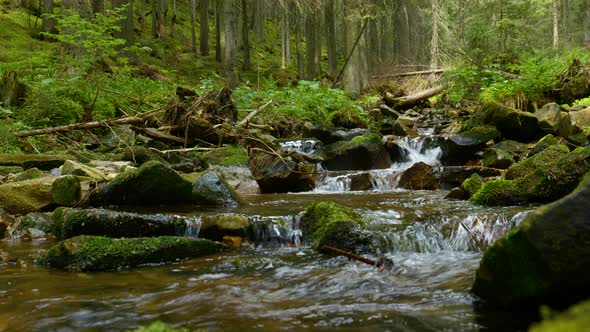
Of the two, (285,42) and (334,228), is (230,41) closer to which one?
(334,228)

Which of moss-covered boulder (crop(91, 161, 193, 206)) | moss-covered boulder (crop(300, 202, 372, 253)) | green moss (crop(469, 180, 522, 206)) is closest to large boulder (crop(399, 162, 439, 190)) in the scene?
green moss (crop(469, 180, 522, 206))

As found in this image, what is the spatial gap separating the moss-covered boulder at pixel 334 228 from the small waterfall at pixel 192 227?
51.6 inches

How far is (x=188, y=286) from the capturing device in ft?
13.5

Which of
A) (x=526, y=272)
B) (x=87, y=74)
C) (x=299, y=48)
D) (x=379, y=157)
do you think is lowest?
(x=526, y=272)

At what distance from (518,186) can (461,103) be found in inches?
402

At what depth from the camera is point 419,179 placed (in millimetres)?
9805

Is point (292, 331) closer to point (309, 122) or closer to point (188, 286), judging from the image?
point (188, 286)

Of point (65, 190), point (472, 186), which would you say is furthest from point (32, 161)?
point (472, 186)

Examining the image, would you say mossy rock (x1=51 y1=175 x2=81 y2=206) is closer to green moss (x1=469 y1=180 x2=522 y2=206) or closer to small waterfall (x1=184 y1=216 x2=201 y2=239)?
small waterfall (x1=184 y1=216 x2=201 y2=239)

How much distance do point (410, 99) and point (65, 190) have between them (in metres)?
15.0

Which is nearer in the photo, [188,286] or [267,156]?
[188,286]

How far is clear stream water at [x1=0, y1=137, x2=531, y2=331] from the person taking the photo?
10.5ft

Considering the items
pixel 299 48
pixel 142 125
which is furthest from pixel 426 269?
pixel 299 48

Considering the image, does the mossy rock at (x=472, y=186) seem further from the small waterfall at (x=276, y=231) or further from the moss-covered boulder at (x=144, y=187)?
the moss-covered boulder at (x=144, y=187)
